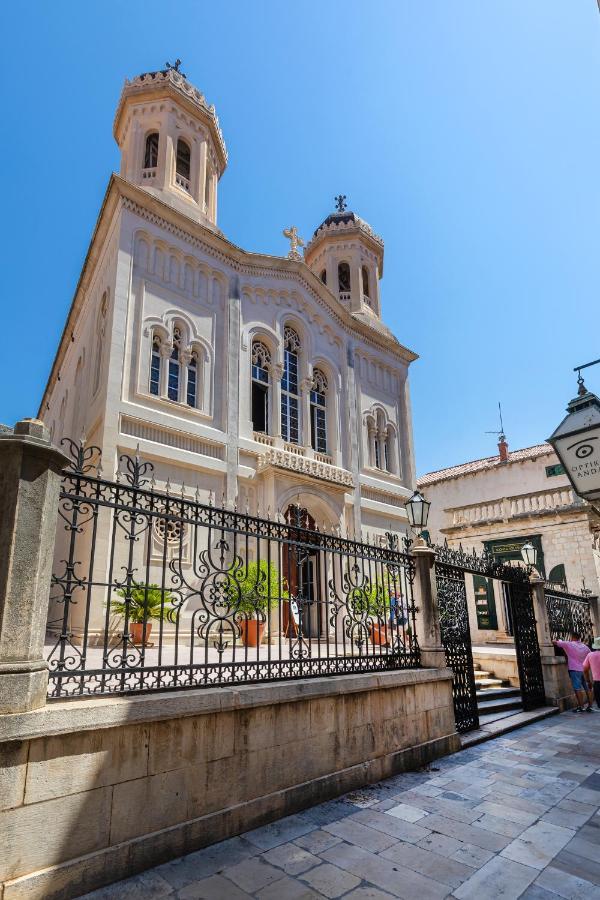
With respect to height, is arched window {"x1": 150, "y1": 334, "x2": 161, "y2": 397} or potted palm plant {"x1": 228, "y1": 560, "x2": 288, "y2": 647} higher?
arched window {"x1": 150, "y1": 334, "x2": 161, "y2": 397}

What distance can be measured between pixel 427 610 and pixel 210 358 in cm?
919

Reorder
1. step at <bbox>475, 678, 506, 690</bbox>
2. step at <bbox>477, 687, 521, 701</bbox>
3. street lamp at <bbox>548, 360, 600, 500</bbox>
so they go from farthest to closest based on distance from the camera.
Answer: step at <bbox>475, 678, 506, 690</bbox> → step at <bbox>477, 687, 521, 701</bbox> → street lamp at <bbox>548, 360, 600, 500</bbox>

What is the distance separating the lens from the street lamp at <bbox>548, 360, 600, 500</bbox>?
15.4 feet

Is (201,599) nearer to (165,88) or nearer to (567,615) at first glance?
(567,615)

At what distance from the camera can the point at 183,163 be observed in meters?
16.8

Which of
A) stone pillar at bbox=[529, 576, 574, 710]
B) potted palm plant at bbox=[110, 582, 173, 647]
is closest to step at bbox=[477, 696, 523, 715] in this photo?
stone pillar at bbox=[529, 576, 574, 710]

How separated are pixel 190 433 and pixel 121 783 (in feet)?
31.4

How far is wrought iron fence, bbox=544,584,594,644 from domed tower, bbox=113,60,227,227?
1416 centimetres

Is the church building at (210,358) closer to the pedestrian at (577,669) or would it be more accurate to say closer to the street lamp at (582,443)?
the pedestrian at (577,669)

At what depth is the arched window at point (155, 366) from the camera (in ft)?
41.0

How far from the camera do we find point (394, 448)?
18.9 m

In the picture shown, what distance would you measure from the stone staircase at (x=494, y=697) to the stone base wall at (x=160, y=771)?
433 cm

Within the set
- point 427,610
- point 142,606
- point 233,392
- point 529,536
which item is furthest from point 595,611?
point 142,606

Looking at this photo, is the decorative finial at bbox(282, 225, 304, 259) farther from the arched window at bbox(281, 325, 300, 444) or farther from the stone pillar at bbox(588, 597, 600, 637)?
the stone pillar at bbox(588, 597, 600, 637)
